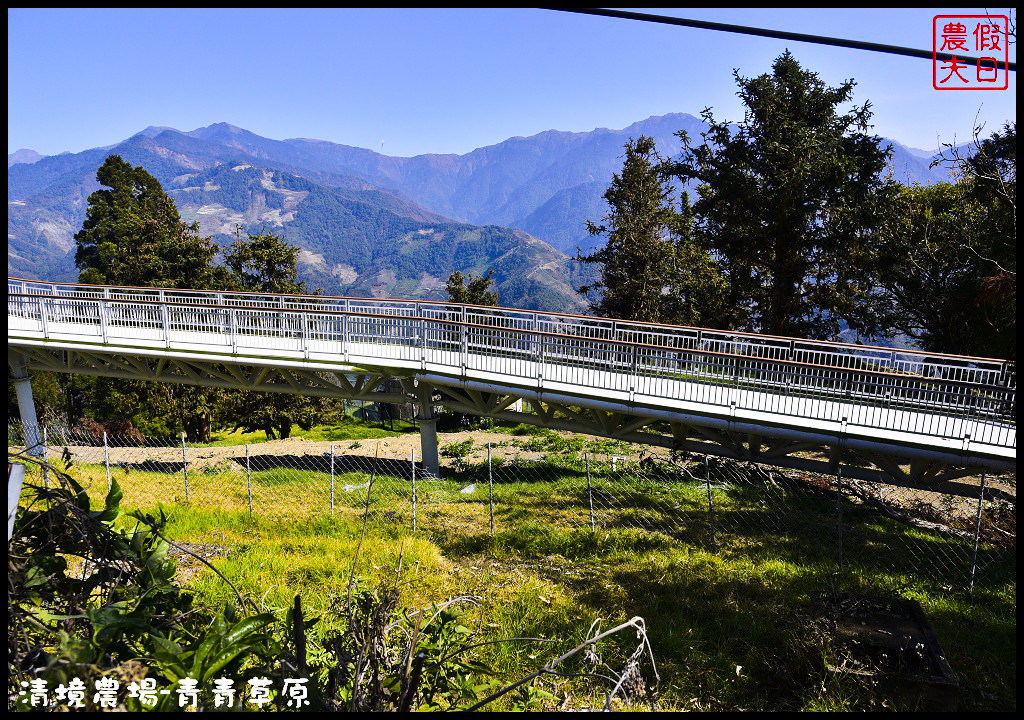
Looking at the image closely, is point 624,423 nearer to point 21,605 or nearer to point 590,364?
point 590,364

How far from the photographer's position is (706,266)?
31.2m

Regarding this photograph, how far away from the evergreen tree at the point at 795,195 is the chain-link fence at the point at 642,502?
994cm

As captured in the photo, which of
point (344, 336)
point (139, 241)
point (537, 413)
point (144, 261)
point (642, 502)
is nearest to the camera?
point (642, 502)

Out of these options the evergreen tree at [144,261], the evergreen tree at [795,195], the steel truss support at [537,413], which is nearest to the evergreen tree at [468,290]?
the evergreen tree at [144,261]

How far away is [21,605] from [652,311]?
83.8 feet

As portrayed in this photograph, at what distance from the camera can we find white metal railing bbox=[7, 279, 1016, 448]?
11.2 m

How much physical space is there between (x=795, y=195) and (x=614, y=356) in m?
14.4

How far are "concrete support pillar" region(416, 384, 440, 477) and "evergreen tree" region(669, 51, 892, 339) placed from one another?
15.4m

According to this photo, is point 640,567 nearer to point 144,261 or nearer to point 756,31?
point 756,31

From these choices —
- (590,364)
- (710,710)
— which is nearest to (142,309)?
(590,364)

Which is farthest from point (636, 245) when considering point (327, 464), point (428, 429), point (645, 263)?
point (327, 464)

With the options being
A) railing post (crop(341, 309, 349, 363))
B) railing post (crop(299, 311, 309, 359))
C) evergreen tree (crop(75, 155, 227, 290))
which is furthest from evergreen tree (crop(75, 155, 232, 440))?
railing post (crop(341, 309, 349, 363))

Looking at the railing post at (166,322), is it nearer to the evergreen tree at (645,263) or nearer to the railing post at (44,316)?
the railing post at (44,316)

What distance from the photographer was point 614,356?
42.7ft
